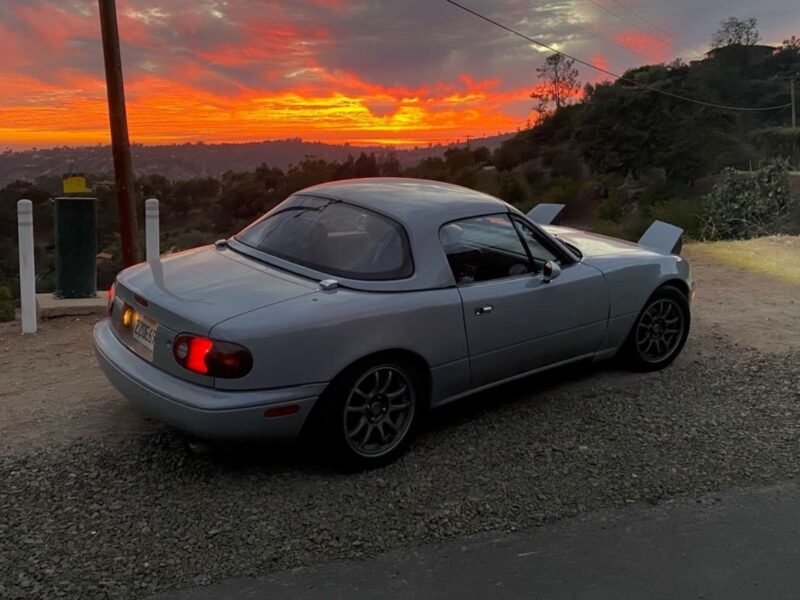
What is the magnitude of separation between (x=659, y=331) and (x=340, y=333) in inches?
120

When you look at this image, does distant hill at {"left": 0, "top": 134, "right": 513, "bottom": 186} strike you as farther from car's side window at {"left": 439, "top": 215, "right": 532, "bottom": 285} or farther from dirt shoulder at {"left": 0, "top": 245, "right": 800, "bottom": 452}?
car's side window at {"left": 439, "top": 215, "right": 532, "bottom": 285}

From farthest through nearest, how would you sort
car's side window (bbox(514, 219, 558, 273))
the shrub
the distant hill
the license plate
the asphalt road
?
the shrub
the distant hill
car's side window (bbox(514, 219, 558, 273))
the license plate
the asphalt road

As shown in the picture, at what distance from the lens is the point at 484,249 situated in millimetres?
4656

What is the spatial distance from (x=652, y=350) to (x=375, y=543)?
3.22m

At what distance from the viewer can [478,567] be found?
3.22 metres

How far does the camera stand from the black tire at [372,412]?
3.79 metres

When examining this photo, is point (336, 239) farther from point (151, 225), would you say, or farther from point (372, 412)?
point (151, 225)

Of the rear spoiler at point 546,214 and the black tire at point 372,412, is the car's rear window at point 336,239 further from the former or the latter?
the rear spoiler at point 546,214

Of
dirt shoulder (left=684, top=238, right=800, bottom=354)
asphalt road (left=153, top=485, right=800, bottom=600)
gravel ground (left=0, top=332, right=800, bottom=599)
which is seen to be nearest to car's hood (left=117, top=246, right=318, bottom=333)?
gravel ground (left=0, top=332, right=800, bottom=599)

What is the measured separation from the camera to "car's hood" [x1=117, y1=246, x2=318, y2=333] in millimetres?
3701

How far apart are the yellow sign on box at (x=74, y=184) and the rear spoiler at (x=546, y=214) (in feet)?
15.3

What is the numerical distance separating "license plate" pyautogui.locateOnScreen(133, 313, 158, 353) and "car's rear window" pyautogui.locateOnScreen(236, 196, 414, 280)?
919 mm

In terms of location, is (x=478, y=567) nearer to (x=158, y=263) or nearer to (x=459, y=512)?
(x=459, y=512)

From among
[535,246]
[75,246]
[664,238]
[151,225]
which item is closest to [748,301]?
[664,238]
